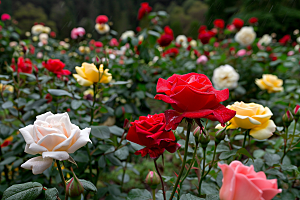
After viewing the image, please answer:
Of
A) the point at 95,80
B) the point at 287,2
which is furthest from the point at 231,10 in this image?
the point at 95,80

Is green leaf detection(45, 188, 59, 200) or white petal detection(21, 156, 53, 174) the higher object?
white petal detection(21, 156, 53, 174)

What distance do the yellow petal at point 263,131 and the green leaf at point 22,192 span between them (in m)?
0.57

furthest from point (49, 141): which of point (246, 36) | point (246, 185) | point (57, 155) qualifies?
point (246, 36)

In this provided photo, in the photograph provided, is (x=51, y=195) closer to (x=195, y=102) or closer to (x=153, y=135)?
(x=153, y=135)

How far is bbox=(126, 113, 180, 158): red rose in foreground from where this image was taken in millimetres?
434

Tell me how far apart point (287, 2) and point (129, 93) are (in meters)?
6.36

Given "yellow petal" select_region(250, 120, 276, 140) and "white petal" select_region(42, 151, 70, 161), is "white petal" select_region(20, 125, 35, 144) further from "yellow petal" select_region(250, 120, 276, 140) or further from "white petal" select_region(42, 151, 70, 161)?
"yellow petal" select_region(250, 120, 276, 140)

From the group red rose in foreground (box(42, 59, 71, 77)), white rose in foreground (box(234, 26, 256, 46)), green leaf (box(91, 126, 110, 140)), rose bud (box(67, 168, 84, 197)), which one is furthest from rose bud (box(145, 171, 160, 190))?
white rose in foreground (box(234, 26, 256, 46))

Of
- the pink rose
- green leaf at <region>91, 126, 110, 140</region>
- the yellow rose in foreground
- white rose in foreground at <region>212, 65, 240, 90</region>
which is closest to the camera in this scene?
the pink rose

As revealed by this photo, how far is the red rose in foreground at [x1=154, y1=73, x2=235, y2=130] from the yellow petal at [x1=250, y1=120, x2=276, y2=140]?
0.77 feet

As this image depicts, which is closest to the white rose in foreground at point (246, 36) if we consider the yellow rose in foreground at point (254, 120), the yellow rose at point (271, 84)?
the yellow rose at point (271, 84)

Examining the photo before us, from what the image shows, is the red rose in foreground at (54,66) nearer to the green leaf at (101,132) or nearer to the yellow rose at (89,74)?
the yellow rose at (89,74)

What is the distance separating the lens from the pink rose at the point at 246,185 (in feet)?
0.97

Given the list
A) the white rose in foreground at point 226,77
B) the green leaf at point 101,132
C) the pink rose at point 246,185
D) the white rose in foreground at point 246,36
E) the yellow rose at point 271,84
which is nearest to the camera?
the pink rose at point 246,185
